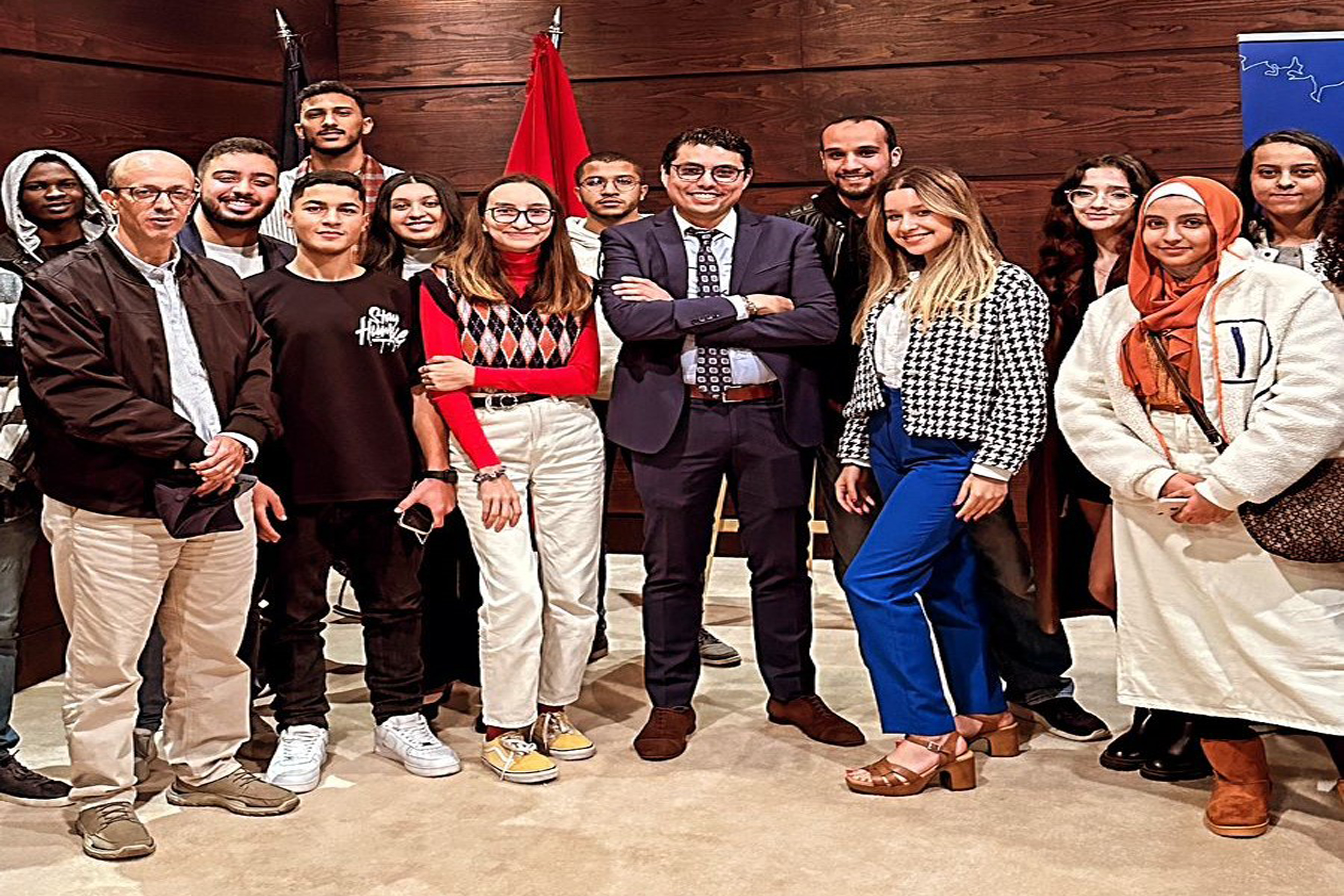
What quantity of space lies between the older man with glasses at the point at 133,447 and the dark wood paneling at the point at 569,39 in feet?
9.97

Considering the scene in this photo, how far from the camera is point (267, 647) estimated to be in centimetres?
360

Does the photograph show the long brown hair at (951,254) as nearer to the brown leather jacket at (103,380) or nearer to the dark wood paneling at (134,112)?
the brown leather jacket at (103,380)

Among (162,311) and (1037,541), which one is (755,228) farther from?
(162,311)

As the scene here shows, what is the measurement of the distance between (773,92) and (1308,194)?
2.66 metres

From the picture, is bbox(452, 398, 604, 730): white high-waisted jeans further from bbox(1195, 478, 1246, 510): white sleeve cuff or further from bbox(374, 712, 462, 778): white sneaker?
bbox(1195, 478, 1246, 510): white sleeve cuff

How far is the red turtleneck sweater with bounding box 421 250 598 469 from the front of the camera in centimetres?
345

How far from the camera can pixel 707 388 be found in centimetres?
356

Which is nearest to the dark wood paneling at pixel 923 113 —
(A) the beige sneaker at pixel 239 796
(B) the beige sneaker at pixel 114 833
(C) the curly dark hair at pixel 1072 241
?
(C) the curly dark hair at pixel 1072 241

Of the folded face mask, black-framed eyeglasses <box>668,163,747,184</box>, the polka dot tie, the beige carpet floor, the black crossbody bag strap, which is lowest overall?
the beige carpet floor

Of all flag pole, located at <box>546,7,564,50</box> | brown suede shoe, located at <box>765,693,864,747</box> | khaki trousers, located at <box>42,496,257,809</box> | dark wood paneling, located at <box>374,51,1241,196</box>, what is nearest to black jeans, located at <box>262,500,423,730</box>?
khaki trousers, located at <box>42,496,257,809</box>

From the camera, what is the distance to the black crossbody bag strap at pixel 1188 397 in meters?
2.96

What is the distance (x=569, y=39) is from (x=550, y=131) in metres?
1.07

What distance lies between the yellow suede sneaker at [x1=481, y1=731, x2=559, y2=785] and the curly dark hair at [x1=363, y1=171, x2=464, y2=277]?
1.21 m

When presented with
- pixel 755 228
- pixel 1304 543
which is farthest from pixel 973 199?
pixel 1304 543
